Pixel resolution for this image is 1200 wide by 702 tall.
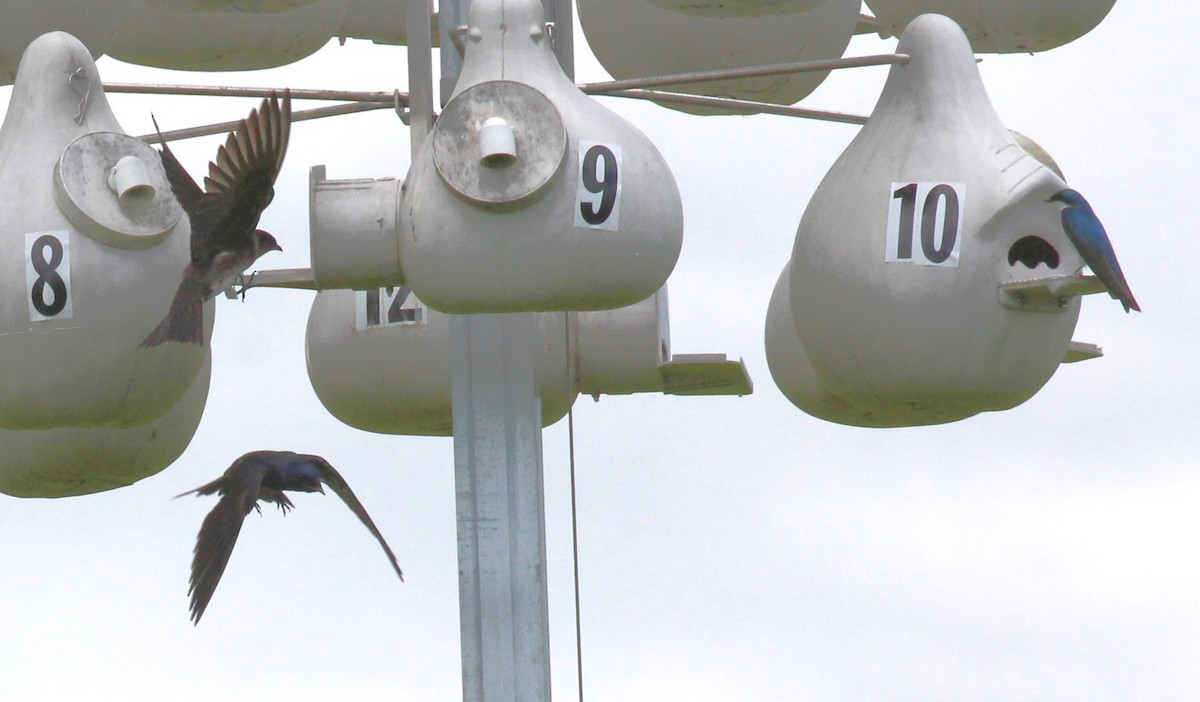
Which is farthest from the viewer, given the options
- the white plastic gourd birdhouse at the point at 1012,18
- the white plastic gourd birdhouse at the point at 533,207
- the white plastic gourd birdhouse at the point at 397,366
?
the white plastic gourd birdhouse at the point at 397,366

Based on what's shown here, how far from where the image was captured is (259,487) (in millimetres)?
11195

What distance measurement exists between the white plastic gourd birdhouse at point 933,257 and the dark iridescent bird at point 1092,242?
45mm

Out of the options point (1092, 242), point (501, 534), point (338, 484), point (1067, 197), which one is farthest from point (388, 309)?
point (1092, 242)

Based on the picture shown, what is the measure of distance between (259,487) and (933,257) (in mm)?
2170

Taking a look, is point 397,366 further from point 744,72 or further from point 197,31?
point 744,72

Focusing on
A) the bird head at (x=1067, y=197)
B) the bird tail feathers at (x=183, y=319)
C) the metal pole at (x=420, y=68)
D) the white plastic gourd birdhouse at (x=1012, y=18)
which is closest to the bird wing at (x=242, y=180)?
the bird tail feathers at (x=183, y=319)

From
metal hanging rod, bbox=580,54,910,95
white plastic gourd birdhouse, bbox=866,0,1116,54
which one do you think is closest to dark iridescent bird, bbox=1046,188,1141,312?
metal hanging rod, bbox=580,54,910,95

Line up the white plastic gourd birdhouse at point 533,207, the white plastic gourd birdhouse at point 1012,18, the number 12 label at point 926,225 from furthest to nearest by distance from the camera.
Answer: the white plastic gourd birdhouse at point 1012,18 → the number 12 label at point 926,225 → the white plastic gourd birdhouse at point 533,207

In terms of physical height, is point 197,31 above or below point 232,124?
above

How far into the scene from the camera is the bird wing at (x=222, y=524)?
1076 cm

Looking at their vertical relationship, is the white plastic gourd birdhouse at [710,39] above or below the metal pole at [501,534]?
above

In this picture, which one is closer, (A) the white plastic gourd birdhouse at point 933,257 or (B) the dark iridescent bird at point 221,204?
(B) the dark iridescent bird at point 221,204

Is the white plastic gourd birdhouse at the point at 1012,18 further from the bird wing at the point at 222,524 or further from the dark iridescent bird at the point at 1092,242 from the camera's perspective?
the bird wing at the point at 222,524

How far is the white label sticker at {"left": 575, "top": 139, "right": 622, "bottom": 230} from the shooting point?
10070 mm
